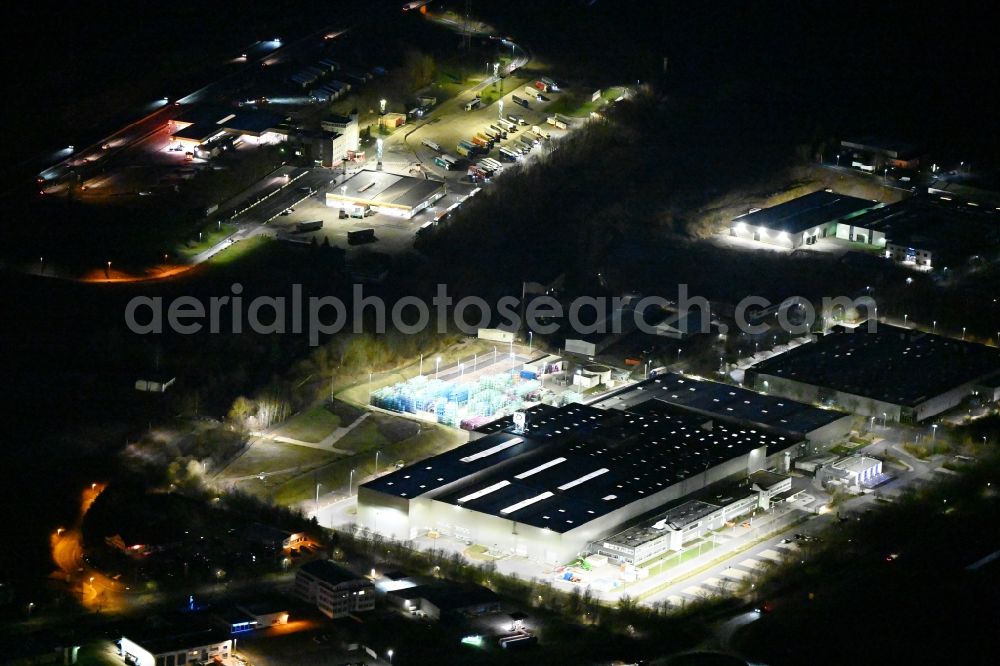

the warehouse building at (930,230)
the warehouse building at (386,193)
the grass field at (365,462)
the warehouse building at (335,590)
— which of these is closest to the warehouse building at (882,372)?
the warehouse building at (930,230)

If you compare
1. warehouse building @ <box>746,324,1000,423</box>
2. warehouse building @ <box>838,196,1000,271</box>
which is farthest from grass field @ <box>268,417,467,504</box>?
warehouse building @ <box>838,196,1000,271</box>

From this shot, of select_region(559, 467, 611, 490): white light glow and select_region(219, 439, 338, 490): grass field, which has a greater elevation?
select_region(559, 467, 611, 490): white light glow

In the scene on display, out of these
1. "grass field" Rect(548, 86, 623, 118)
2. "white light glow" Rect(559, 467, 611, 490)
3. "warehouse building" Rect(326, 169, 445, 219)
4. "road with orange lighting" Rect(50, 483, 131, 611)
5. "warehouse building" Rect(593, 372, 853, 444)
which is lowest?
"road with orange lighting" Rect(50, 483, 131, 611)

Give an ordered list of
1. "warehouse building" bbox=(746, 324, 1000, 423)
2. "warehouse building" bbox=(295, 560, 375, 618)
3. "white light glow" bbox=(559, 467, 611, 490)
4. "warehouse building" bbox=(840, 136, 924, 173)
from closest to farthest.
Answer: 1. "warehouse building" bbox=(295, 560, 375, 618)
2. "white light glow" bbox=(559, 467, 611, 490)
3. "warehouse building" bbox=(746, 324, 1000, 423)
4. "warehouse building" bbox=(840, 136, 924, 173)

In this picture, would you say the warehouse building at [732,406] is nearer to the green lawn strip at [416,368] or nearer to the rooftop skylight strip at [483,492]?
the green lawn strip at [416,368]

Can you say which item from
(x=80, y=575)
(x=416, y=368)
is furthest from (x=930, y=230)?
(x=80, y=575)

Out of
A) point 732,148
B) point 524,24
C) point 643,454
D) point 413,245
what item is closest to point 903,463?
point 643,454

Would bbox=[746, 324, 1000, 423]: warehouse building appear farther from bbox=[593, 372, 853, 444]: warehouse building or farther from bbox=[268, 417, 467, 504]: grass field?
bbox=[268, 417, 467, 504]: grass field
